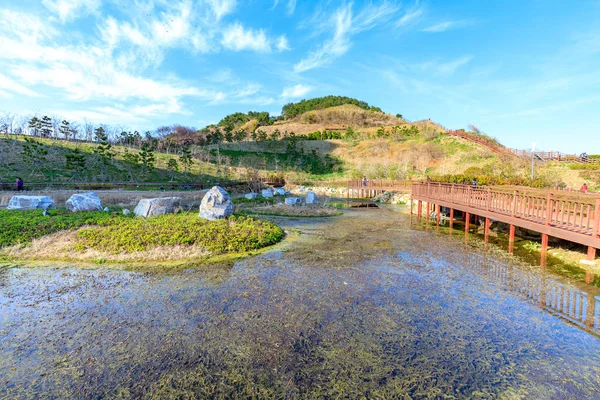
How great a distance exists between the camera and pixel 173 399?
3080mm

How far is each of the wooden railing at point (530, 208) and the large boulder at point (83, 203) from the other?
54.3 feet

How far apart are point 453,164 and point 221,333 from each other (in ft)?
137

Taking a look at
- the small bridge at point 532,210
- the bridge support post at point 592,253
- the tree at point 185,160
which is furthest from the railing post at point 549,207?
the tree at point 185,160

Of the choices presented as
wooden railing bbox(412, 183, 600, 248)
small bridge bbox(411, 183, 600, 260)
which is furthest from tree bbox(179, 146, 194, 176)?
small bridge bbox(411, 183, 600, 260)

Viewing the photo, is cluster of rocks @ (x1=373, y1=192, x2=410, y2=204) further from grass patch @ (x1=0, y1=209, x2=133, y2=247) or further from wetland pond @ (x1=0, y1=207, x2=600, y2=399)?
grass patch @ (x1=0, y1=209, x2=133, y2=247)

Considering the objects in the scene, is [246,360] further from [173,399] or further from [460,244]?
[460,244]

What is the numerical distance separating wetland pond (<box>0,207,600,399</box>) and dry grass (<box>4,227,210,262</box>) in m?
0.76

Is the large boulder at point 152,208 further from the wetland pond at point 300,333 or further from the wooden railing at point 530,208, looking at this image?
the wooden railing at point 530,208

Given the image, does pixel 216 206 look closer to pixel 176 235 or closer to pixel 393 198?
pixel 176 235

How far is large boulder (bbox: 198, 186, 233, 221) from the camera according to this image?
11953 mm

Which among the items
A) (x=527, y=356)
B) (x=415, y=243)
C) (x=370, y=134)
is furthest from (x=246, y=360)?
(x=370, y=134)

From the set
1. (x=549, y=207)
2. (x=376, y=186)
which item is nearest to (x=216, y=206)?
(x=549, y=207)

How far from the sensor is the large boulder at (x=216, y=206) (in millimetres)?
11953

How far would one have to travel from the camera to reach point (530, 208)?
9570 millimetres
